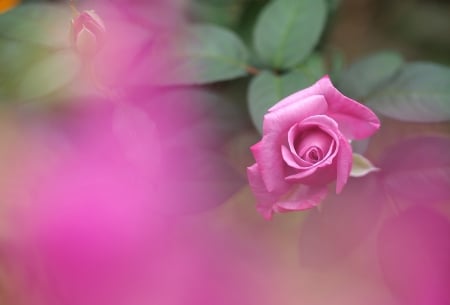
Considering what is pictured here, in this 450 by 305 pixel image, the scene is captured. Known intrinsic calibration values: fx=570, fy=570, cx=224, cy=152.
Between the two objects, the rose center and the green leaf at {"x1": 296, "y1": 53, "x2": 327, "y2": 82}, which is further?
the green leaf at {"x1": 296, "y1": 53, "x2": 327, "y2": 82}

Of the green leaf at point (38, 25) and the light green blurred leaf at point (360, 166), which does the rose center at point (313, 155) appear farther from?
the green leaf at point (38, 25)

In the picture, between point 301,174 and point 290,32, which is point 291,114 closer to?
point 301,174

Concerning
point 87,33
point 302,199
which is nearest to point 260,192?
point 302,199

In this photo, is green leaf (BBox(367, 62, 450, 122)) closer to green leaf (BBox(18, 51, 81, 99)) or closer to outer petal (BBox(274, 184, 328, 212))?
outer petal (BBox(274, 184, 328, 212))

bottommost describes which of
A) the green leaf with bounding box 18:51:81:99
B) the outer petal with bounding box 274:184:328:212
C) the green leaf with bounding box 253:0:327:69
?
the outer petal with bounding box 274:184:328:212

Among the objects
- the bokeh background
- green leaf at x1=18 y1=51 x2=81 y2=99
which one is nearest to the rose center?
the bokeh background

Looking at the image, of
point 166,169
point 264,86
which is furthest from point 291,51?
point 166,169

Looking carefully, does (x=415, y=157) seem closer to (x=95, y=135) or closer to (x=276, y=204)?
(x=276, y=204)

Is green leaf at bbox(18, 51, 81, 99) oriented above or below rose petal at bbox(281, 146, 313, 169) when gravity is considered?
above
